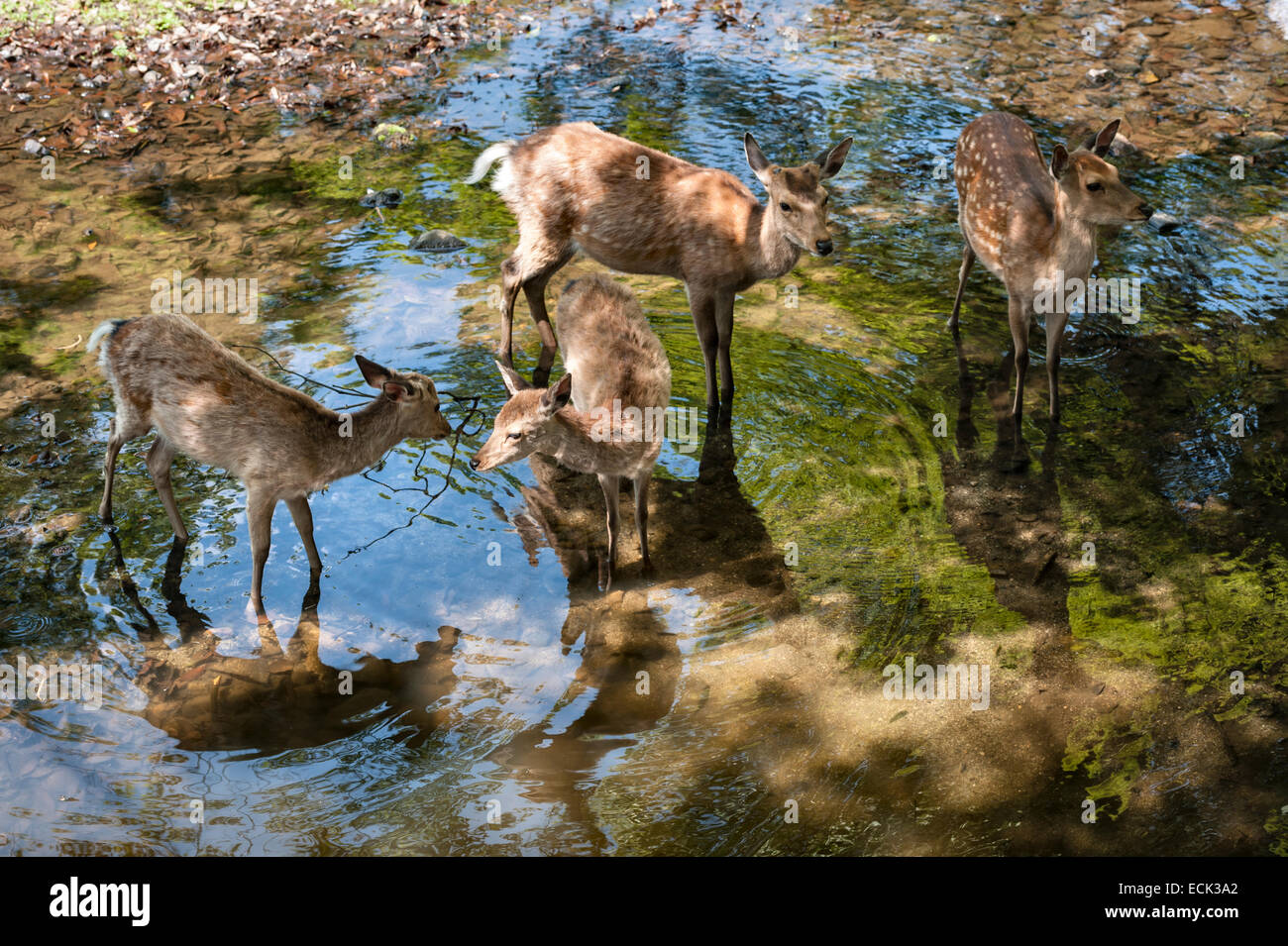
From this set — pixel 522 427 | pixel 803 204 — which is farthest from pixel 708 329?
Result: pixel 522 427

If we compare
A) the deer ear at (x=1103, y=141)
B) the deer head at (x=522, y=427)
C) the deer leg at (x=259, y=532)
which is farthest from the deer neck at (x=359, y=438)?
the deer ear at (x=1103, y=141)

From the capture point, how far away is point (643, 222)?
6949mm

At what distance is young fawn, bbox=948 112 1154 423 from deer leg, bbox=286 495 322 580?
3.96m

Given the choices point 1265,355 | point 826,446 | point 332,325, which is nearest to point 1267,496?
point 1265,355

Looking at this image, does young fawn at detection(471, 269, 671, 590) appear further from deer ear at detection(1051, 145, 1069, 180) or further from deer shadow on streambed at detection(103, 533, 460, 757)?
deer ear at detection(1051, 145, 1069, 180)

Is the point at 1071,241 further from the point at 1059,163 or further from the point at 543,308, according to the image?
the point at 543,308

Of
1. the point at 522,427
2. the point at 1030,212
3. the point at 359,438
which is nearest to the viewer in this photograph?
the point at 522,427

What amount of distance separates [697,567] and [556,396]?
115 cm

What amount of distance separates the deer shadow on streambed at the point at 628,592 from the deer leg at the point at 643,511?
0.22ft

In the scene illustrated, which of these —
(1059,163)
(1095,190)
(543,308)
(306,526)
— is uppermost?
(1059,163)

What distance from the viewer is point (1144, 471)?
5.98m

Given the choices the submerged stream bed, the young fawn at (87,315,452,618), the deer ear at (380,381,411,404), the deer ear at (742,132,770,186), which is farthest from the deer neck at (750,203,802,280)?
the deer ear at (380,381,411,404)

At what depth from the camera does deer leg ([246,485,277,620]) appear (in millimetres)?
4996

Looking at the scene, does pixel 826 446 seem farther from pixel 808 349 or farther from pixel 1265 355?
pixel 1265 355
